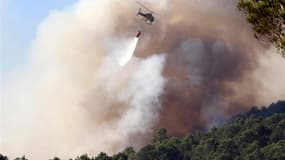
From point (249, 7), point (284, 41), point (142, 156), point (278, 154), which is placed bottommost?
point (284, 41)

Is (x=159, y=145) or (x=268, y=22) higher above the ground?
(x=159, y=145)

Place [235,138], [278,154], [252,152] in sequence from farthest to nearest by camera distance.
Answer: [235,138] → [252,152] → [278,154]

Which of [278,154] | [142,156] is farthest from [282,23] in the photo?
[142,156]

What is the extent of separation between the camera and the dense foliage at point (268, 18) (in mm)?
35688

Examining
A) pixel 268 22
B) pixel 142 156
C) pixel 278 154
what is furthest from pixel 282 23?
pixel 142 156

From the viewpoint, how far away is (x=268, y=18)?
36625mm

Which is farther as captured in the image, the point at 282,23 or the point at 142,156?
the point at 142,156

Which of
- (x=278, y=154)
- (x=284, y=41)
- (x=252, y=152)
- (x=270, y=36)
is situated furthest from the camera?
(x=252, y=152)

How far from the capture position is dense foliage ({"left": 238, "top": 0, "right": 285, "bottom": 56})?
3569 cm

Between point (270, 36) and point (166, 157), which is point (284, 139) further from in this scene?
point (270, 36)

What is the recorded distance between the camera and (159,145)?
19612 cm

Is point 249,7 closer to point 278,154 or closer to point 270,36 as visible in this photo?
point 270,36

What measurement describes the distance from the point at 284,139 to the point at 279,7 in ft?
538

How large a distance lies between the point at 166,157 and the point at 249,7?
160 meters
